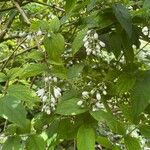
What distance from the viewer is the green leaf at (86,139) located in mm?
939

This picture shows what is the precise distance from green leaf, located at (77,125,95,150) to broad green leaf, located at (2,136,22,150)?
6.9 inches

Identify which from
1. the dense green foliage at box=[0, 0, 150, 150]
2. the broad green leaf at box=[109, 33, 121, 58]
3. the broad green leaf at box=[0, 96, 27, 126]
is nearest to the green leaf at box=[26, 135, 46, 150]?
the dense green foliage at box=[0, 0, 150, 150]

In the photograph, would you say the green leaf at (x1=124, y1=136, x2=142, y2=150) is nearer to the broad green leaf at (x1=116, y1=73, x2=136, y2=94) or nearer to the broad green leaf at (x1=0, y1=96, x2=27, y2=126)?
the broad green leaf at (x1=116, y1=73, x2=136, y2=94)

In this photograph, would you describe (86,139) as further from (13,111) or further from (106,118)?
(13,111)

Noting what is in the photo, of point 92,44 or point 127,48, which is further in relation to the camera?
point 127,48

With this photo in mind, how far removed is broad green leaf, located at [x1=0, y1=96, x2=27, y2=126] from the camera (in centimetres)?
93

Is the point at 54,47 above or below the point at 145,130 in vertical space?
above

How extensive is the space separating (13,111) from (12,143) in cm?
14

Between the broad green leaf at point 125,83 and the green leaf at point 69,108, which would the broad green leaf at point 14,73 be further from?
the broad green leaf at point 125,83

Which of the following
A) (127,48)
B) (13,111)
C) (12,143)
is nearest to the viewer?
(13,111)

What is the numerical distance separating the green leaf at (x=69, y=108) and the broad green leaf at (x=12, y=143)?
148 mm

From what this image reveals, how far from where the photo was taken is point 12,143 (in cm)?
104

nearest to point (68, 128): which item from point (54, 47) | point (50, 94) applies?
point (50, 94)

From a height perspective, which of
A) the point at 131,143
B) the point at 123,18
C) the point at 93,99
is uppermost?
the point at 123,18
